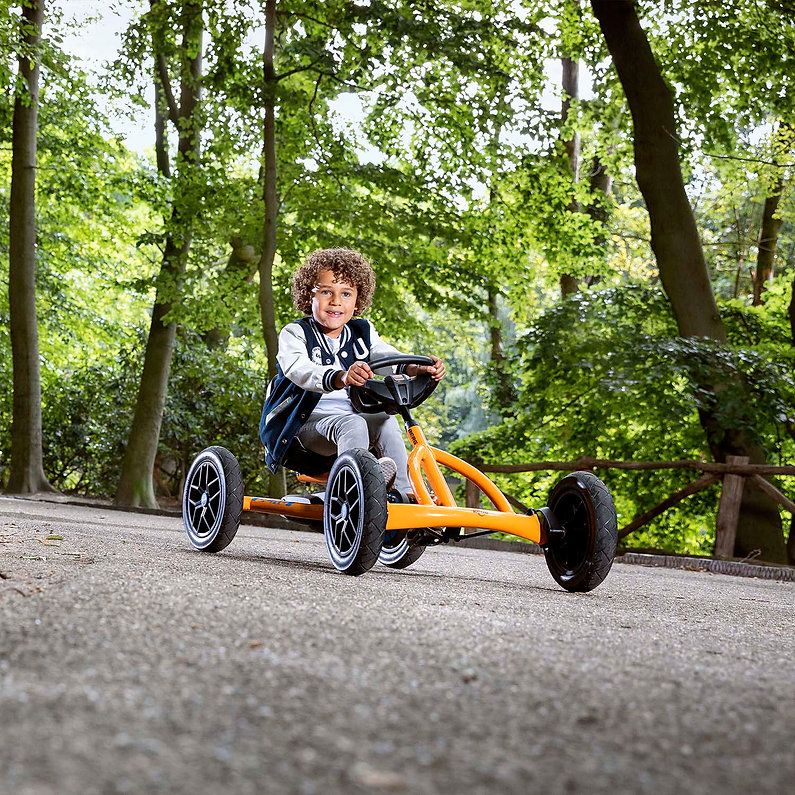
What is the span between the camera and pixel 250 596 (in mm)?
3756

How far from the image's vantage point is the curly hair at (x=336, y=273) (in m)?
6.29

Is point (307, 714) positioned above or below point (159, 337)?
below

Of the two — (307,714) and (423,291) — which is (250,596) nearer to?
(307,714)

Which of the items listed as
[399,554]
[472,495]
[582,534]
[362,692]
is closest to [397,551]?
[399,554]

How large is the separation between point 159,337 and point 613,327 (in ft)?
25.2

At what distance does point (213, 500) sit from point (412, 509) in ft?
5.53

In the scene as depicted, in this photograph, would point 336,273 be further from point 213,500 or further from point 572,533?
point 572,533

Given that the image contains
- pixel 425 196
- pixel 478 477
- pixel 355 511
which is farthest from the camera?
pixel 425 196

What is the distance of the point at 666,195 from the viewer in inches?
490

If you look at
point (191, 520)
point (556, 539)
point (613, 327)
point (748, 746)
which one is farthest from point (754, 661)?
point (613, 327)

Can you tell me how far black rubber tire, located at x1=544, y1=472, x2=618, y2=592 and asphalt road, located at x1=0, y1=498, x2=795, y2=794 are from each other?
77cm

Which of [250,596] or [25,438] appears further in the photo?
[25,438]

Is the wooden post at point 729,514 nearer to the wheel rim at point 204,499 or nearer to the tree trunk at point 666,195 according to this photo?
the tree trunk at point 666,195

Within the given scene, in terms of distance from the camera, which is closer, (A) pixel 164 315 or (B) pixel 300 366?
(B) pixel 300 366
